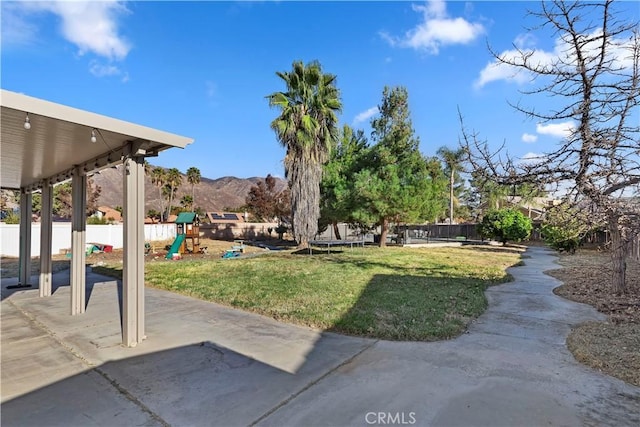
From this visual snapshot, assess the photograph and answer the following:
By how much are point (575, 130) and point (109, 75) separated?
12.7 m

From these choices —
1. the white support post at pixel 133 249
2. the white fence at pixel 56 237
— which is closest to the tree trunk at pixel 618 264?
the white support post at pixel 133 249

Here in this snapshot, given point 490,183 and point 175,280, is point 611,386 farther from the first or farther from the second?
point 175,280

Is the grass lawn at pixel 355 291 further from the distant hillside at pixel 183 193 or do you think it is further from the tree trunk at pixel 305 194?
the distant hillside at pixel 183 193

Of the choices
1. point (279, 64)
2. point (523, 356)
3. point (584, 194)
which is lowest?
point (523, 356)

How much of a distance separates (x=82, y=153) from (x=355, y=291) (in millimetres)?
5131

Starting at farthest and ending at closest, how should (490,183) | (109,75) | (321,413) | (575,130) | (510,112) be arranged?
1. (109,75)
2. (490,183)
3. (510,112)
4. (575,130)
5. (321,413)

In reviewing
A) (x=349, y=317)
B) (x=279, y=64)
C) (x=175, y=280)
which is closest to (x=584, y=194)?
(x=349, y=317)

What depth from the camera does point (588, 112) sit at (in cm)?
500

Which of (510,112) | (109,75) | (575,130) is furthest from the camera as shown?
(109,75)

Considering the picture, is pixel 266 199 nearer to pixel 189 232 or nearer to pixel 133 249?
pixel 189 232

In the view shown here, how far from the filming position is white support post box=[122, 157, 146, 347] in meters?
3.94

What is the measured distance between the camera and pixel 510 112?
5434mm

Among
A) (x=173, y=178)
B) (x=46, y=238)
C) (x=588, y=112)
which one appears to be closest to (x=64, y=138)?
(x=46, y=238)

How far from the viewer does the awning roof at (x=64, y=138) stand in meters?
2.99
